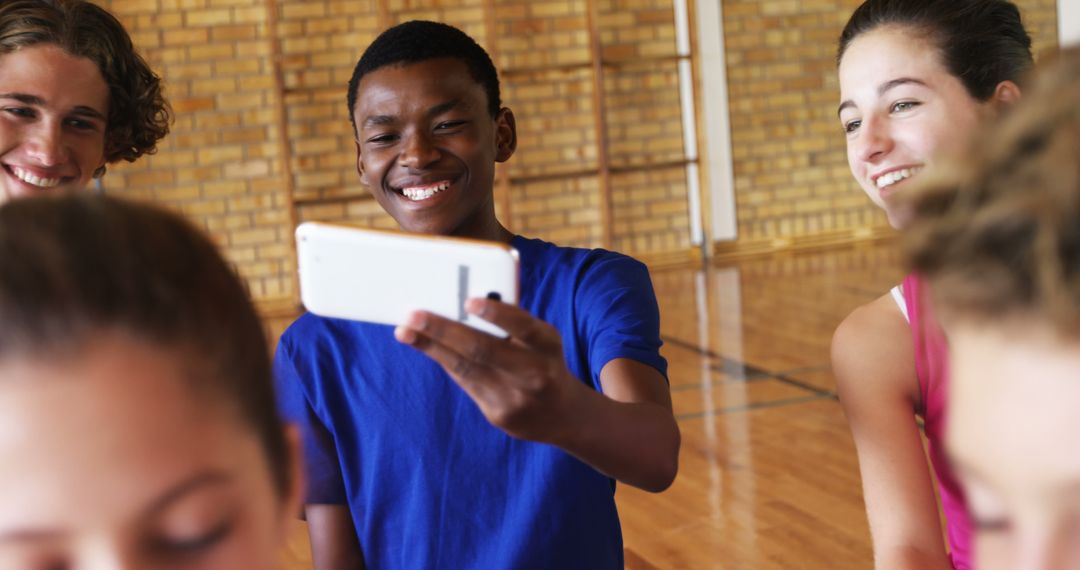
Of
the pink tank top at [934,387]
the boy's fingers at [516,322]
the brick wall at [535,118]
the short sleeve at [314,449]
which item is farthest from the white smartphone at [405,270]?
the brick wall at [535,118]

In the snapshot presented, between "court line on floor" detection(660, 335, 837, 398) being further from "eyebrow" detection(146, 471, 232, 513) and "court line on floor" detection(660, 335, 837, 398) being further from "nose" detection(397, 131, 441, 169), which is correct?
"eyebrow" detection(146, 471, 232, 513)

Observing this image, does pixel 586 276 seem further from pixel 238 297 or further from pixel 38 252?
pixel 38 252

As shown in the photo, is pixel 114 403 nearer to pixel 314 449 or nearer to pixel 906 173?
pixel 314 449

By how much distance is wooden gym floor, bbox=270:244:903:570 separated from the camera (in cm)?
322

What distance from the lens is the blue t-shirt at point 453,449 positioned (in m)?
1.42

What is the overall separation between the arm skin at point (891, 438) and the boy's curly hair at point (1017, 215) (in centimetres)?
93

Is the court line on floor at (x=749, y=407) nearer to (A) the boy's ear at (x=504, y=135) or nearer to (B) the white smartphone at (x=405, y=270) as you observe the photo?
(A) the boy's ear at (x=504, y=135)

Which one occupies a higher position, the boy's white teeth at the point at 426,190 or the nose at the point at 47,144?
the nose at the point at 47,144

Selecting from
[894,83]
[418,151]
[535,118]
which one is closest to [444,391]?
[418,151]

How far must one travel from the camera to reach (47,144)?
166 centimetres

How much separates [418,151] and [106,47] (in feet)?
2.05

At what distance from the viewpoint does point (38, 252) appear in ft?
1.93

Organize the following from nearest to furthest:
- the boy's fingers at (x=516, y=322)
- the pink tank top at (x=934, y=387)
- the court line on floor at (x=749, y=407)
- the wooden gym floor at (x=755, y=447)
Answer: the boy's fingers at (x=516, y=322), the pink tank top at (x=934, y=387), the wooden gym floor at (x=755, y=447), the court line on floor at (x=749, y=407)

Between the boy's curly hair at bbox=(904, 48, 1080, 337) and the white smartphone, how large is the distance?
0.51 metres
